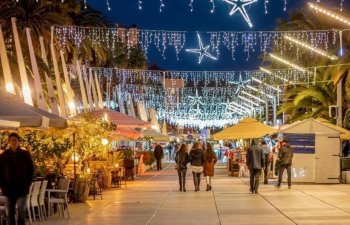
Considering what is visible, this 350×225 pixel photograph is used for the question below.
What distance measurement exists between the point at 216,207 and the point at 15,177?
8645 millimetres

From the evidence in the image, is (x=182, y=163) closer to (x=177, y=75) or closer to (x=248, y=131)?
(x=248, y=131)

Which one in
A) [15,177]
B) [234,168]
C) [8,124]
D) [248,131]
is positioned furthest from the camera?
[234,168]

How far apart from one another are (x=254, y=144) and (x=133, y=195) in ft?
16.1

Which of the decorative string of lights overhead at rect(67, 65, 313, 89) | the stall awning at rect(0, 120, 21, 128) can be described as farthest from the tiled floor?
the decorative string of lights overhead at rect(67, 65, 313, 89)

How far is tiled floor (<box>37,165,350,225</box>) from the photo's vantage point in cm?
1762

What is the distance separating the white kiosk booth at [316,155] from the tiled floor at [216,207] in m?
3.32

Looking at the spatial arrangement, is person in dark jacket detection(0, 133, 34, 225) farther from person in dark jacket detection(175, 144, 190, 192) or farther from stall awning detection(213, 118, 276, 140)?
stall awning detection(213, 118, 276, 140)

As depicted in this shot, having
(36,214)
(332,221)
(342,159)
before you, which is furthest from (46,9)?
(332,221)

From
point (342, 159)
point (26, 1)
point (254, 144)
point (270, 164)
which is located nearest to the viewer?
point (254, 144)

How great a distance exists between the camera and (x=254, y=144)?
27984 mm

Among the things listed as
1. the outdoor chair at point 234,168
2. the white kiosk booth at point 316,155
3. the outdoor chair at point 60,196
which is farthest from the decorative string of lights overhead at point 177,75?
the outdoor chair at point 60,196

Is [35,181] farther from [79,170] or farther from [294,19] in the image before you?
[294,19]

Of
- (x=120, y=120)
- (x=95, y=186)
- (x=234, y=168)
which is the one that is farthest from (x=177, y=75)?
(x=95, y=186)

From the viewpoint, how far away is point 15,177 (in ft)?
44.6
